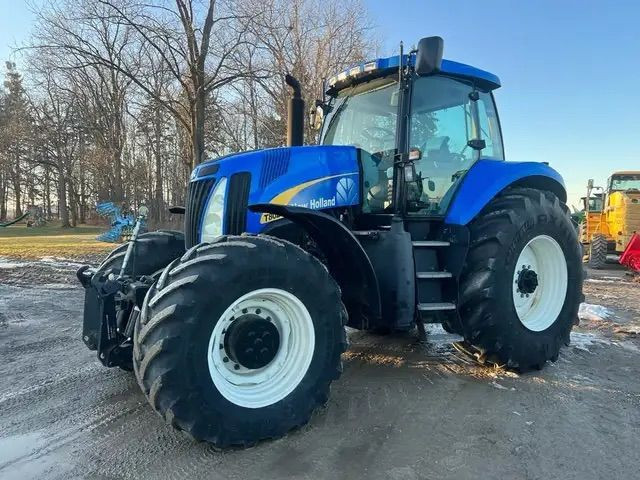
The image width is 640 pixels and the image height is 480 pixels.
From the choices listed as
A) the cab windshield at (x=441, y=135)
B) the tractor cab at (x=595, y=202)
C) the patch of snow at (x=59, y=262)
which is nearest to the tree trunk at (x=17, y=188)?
the patch of snow at (x=59, y=262)

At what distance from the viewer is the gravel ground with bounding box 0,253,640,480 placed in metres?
2.88

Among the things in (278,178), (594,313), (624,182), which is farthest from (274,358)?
(624,182)

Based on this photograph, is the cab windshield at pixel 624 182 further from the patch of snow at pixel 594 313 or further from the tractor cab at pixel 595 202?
the patch of snow at pixel 594 313

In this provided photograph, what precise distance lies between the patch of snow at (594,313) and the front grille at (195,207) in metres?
5.41

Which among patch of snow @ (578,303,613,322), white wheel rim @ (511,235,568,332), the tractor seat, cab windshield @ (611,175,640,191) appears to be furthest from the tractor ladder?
cab windshield @ (611,175,640,191)

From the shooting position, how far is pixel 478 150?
16.2ft

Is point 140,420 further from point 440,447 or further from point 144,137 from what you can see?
point 144,137

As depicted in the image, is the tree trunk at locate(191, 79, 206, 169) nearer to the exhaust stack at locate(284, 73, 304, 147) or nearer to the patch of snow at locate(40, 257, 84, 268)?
the patch of snow at locate(40, 257, 84, 268)

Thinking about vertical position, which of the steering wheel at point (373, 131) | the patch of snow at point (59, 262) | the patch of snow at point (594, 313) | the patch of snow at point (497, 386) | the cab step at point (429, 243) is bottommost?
the patch of snow at point (59, 262)

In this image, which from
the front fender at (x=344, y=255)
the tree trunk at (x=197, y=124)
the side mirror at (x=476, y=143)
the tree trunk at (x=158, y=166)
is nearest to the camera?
the front fender at (x=344, y=255)

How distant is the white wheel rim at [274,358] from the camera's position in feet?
10.1

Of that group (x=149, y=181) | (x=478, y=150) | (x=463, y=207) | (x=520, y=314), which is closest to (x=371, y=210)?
(x=463, y=207)

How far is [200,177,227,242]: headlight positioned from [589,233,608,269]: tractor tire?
43.1ft

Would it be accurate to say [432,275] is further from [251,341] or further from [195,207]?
[195,207]
